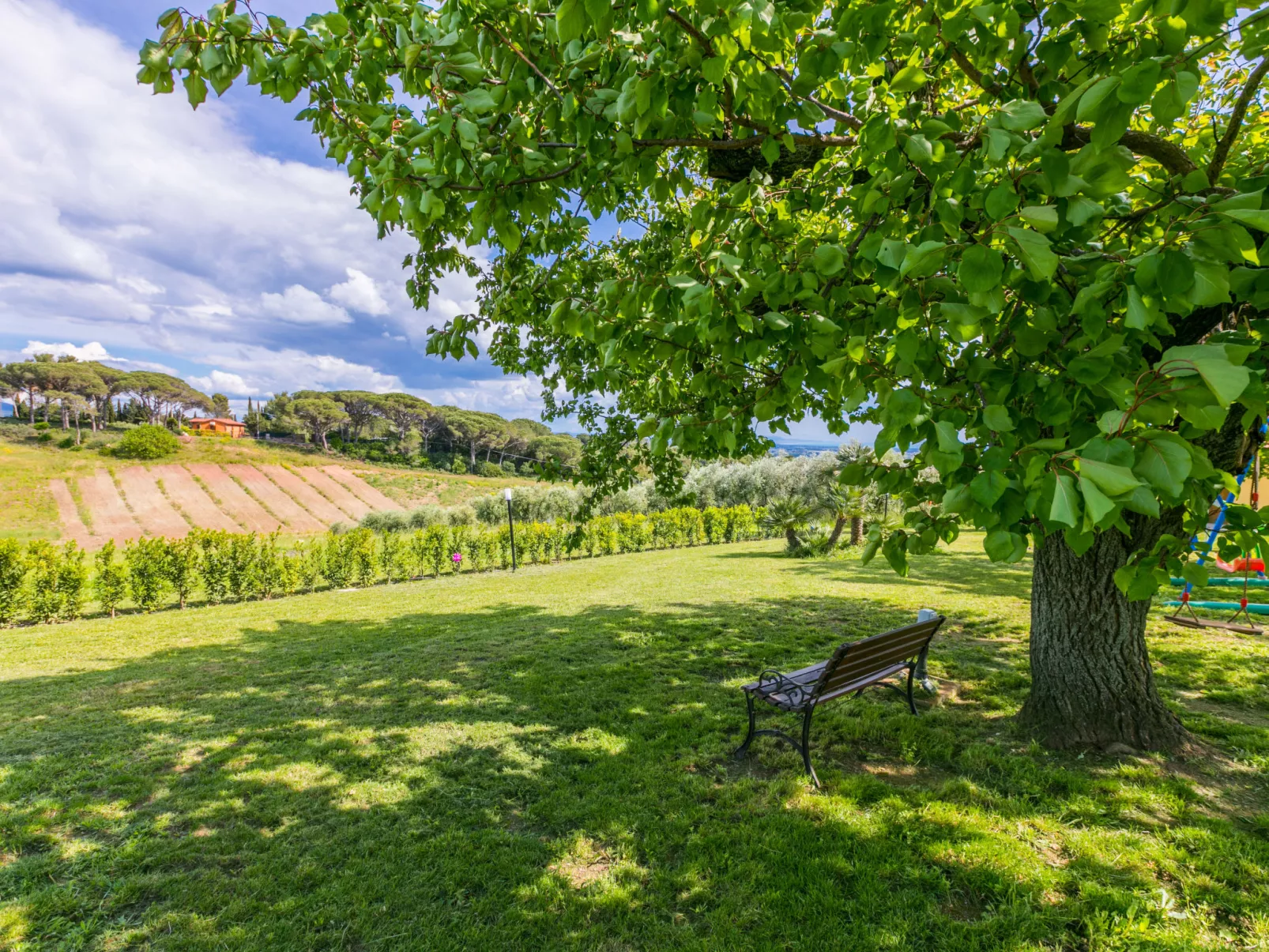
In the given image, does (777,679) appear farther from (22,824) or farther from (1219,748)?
(22,824)

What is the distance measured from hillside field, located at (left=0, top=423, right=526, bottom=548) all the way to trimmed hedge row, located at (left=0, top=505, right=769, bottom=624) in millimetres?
19128

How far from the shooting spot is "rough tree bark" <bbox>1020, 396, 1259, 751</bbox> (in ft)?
12.3

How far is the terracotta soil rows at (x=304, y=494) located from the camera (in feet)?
123

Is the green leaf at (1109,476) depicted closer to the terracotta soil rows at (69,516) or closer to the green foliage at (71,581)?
the green foliage at (71,581)

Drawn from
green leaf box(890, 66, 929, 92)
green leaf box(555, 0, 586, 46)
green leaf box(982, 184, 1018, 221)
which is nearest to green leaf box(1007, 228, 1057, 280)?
green leaf box(982, 184, 1018, 221)

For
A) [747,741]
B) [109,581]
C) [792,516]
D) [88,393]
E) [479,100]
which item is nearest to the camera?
[479,100]

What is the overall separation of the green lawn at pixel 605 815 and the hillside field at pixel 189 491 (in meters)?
30.4

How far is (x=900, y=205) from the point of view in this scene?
6.58 feet

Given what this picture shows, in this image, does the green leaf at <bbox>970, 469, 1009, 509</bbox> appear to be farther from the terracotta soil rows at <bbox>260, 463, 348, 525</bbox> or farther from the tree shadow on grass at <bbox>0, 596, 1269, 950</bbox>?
the terracotta soil rows at <bbox>260, 463, 348, 525</bbox>

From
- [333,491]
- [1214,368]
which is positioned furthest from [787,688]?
[333,491]

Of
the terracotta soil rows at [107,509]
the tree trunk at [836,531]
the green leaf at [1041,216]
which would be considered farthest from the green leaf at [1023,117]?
the terracotta soil rows at [107,509]

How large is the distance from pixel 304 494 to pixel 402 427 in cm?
3260

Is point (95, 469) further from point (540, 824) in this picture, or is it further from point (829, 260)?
point (829, 260)

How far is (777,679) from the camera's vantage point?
4312 millimetres
